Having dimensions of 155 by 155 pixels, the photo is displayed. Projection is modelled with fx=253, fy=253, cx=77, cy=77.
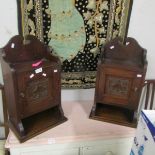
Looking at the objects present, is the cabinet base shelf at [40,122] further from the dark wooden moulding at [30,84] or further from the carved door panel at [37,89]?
the carved door panel at [37,89]

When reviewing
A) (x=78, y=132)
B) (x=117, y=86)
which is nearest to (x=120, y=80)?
(x=117, y=86)

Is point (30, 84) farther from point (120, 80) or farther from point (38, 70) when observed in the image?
point (120, 80)

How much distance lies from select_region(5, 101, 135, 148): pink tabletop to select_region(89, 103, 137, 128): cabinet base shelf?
0.09 ft

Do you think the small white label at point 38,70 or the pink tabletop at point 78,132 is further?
the pink tabletop at point 78,132

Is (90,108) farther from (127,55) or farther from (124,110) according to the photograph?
(127,55)

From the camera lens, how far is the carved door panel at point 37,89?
133 centimetres

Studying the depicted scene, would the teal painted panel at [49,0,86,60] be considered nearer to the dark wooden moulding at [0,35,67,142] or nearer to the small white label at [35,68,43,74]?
the dark wooden moulding at [0,35,67,142]

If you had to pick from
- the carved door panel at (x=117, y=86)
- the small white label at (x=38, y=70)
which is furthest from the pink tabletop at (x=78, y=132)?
the small white label at (x=38, y=70)

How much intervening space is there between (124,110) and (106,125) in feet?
0.65

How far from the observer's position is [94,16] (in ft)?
5.09

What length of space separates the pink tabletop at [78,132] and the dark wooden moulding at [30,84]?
36mm

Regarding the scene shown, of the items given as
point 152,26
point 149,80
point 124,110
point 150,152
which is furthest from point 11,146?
point 152,26

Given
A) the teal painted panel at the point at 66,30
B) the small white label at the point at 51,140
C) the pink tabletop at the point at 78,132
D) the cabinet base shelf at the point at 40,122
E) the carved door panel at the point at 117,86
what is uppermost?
the teal painted panel at the point at 66,30

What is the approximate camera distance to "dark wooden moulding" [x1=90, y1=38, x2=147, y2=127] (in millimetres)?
1456
